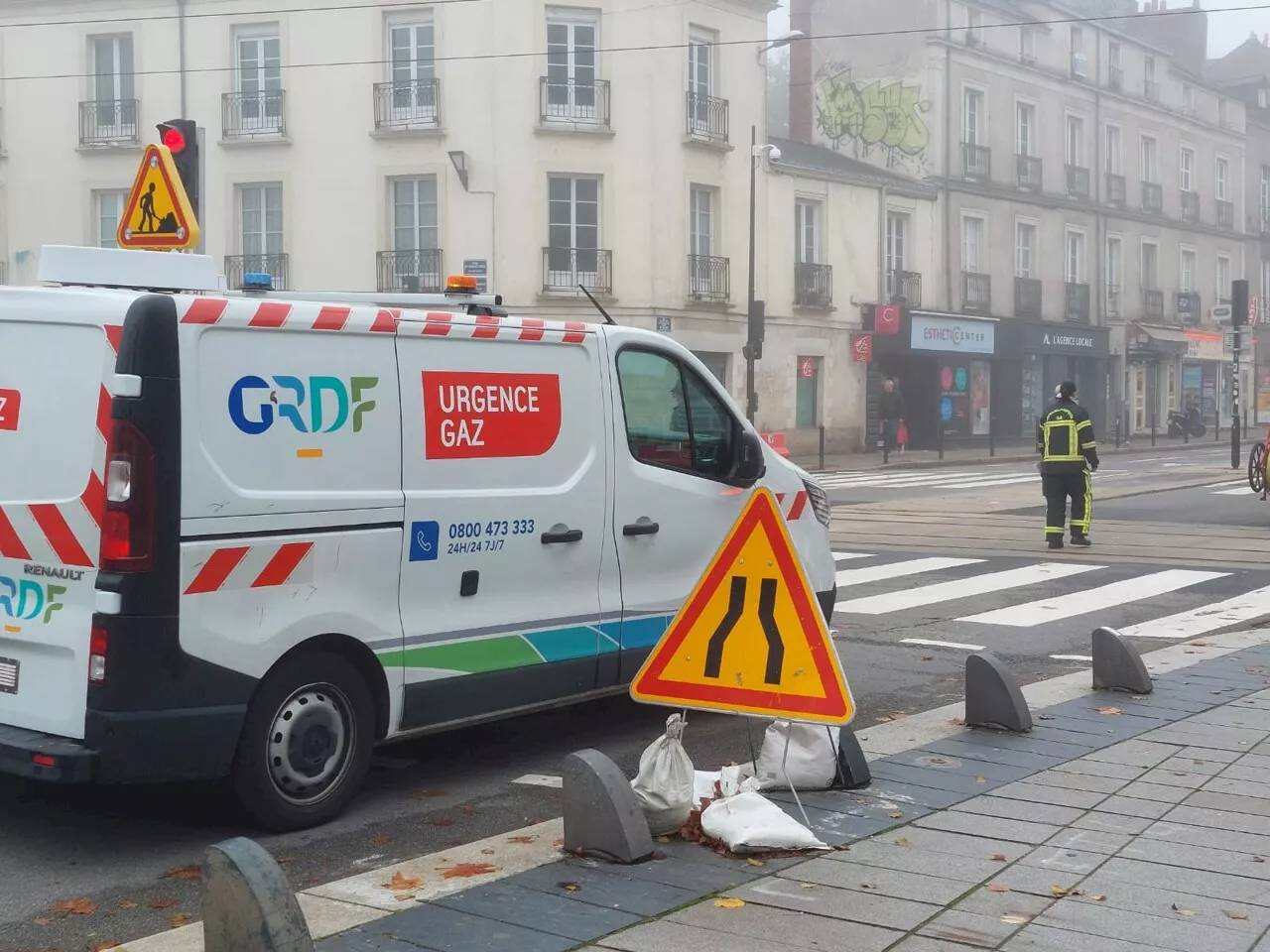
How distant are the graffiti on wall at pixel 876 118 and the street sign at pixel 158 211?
115 ft

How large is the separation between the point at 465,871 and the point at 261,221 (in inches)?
1146

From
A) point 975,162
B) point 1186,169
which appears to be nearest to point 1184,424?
point 1186,169

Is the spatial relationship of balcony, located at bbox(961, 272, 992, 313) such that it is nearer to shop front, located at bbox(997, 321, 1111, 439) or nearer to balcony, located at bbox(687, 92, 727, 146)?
Answer: shop front, located at bbox(997, 321, 1111, 439)

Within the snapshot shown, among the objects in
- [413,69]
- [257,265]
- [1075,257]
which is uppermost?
[413,69]

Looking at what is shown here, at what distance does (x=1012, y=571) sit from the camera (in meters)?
14.1

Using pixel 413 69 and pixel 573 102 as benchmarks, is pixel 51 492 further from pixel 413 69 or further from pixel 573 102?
pixel 413 69

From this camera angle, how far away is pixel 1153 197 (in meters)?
51.6

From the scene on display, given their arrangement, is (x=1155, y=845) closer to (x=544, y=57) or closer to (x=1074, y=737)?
(x=1074, y=737)

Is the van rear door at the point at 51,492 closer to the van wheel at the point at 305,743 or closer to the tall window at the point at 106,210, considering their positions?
the van wheel at the point at 305,743

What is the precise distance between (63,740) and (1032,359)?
42.5 metres

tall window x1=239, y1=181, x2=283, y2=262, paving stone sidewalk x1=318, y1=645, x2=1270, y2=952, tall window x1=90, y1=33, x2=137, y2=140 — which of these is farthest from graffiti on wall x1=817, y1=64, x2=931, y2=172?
paving stone sidewalk x1=318, y1=645, x2=1270, y2=952

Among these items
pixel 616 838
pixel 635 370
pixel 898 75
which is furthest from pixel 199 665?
pixel 898 75

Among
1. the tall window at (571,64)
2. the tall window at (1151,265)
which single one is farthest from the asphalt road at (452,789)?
the tall window at (1151,265)

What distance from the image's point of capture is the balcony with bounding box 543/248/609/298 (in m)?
31.7
